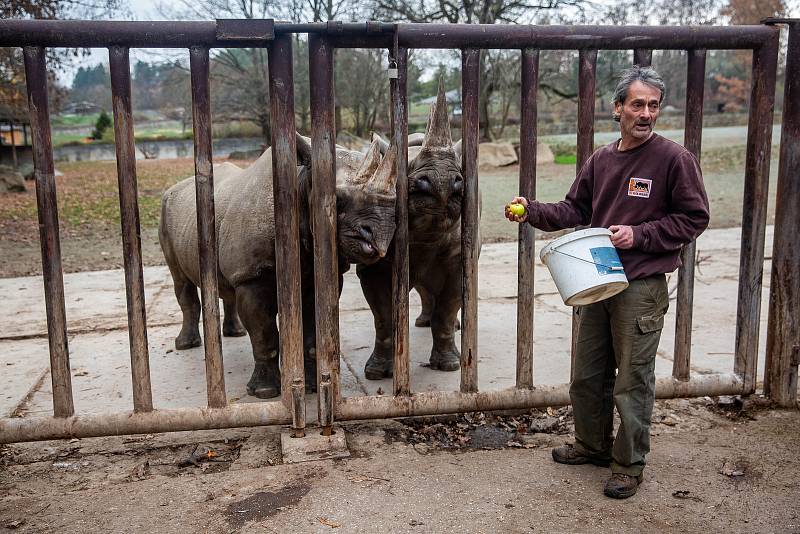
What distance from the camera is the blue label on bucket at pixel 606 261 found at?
3.22m

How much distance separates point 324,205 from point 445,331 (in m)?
1.82

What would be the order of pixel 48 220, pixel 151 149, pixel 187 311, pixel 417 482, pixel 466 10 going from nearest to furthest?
pixel 417 482, pixel 48 220, pixel 187 311, pixel 466 10, pixel 151 149

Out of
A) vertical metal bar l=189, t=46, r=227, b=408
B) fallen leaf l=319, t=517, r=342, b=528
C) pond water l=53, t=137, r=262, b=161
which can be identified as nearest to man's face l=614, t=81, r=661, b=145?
vertical metal bar l=189, t=46, r=227, b=408

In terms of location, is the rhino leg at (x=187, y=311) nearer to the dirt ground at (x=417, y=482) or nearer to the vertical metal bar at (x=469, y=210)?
the dirt ground at (x=417, y=482)

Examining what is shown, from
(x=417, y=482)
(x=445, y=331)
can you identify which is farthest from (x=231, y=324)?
(x=417, y=482)

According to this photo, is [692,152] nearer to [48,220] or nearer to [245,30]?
[245,30]

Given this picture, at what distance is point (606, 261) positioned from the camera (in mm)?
3225

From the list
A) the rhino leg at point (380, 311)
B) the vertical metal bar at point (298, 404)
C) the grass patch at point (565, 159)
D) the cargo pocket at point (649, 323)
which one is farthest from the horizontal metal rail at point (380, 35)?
the grass patch at point (565, 159)

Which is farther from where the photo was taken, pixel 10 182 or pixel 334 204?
pixel 10 182

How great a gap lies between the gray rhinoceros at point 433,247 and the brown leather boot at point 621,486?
5.12 feet

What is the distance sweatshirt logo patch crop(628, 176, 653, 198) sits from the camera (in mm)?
3359

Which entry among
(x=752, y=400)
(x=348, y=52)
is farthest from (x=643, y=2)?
(x=752, y=400)

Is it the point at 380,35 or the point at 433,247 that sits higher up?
the point at 380,35

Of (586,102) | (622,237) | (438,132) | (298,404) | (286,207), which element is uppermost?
(586,102)
